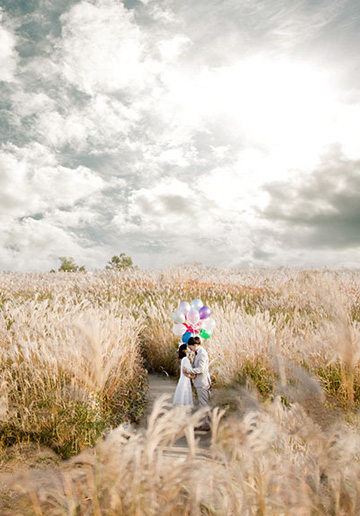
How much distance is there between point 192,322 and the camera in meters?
6.62

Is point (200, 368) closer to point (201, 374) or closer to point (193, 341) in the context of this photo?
point (201, 374)

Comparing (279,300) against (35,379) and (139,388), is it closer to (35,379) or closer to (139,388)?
(139,388)

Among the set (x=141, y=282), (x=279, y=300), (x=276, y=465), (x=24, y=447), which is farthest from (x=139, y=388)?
(x=141, y=282)

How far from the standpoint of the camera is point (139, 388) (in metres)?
6.14

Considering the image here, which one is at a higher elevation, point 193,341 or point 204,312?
point 204,312

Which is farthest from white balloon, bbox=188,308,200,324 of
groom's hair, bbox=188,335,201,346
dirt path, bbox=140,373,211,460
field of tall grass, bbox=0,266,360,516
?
dirt path, bbox=140,373,211,460

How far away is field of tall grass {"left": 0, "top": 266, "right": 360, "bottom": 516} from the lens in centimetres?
173

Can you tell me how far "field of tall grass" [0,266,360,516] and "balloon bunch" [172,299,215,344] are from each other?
18.5 inches

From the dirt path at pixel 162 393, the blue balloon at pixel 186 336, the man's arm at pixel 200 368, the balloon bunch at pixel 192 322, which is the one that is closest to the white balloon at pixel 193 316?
the balloon bunch at pixel 192 322

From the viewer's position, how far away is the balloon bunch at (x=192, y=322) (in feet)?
21.6

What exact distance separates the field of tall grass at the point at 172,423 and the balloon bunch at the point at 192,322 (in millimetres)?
470

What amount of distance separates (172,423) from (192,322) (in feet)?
16.0

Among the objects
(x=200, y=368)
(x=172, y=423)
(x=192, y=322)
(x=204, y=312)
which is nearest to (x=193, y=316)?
(x=192, y=322)

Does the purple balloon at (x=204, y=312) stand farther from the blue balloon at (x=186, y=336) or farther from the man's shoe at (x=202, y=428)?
the man's shoe at (x=202, y=428)
